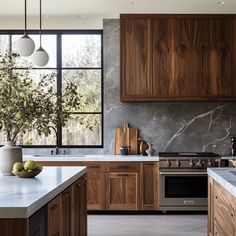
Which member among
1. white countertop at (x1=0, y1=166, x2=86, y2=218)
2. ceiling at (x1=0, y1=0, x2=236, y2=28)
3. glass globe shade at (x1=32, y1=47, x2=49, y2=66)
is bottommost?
white countertop at (x1=0, y1=166, x2=86, y2=218)

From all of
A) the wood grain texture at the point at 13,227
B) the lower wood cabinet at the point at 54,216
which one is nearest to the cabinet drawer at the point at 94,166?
the lower wood cabinet at the point at 54,216

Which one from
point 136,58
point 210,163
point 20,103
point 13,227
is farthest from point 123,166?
point 13,227

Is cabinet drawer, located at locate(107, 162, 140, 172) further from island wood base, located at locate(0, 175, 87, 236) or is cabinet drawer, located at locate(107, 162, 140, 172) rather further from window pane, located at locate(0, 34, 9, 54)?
window pane, located at locate(0, 34, 9, 54)

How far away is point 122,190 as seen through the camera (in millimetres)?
7188

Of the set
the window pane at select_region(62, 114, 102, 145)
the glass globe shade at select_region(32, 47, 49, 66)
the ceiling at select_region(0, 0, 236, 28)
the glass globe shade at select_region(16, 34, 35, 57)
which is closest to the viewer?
the glass globe shade at select_region(16, 34, 35, 57)

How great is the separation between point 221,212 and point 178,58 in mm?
3527

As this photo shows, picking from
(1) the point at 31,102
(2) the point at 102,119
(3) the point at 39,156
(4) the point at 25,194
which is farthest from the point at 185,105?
(4) the point at 25,194

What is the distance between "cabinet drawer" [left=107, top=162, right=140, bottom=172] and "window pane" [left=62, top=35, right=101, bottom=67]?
67.8 inches

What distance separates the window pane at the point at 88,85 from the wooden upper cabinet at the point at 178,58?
81 cm

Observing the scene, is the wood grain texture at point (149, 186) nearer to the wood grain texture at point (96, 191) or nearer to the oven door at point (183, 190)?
the oven door at point (183, 190)

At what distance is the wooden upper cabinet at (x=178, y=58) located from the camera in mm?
7340

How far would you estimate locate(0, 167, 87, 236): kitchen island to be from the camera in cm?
285

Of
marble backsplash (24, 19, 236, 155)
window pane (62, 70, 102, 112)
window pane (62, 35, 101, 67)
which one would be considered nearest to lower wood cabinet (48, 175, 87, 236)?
marble backsplash (24, 19, 236, 155)

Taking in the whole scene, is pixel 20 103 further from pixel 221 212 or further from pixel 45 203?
pixel 221 212
